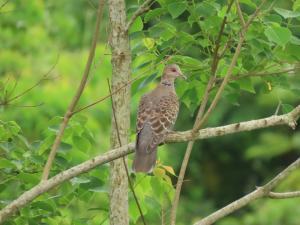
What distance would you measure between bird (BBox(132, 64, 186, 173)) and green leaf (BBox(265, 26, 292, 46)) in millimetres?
971

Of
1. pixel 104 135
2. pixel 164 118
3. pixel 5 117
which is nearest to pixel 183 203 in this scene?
pixel 104 135

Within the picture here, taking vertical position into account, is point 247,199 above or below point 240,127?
below

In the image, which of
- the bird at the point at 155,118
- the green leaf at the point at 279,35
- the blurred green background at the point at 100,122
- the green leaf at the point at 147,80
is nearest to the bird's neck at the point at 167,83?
the bird at the point at 155,118

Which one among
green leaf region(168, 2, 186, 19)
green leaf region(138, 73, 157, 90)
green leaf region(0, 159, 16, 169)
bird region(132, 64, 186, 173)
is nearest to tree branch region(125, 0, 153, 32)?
green leaf region(168, 2, 186, 19)

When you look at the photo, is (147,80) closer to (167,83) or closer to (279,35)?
(279,35)

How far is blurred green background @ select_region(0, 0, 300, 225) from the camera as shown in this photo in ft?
15.2

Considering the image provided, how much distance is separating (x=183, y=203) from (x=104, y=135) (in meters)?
3.73

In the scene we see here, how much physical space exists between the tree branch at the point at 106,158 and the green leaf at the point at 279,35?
0.37 metres

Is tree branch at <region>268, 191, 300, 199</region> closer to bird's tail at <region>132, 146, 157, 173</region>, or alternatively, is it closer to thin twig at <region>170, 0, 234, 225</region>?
thin twig at <region>170, 0, 234, 225</region>

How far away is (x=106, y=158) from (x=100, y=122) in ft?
28.4

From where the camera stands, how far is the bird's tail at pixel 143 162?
4691 millimetres

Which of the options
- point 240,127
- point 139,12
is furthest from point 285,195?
point 139,12

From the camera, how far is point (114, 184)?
4.59 metres

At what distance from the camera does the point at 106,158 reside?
157 inches
